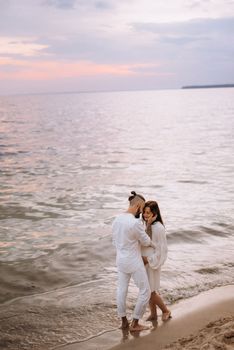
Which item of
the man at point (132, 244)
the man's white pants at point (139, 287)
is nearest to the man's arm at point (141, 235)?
the man at point (132, 244)

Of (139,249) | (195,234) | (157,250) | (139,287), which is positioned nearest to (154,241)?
(157,250)

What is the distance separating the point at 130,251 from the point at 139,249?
17 centimetres

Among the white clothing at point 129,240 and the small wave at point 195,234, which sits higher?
the white clothing at point 129,240

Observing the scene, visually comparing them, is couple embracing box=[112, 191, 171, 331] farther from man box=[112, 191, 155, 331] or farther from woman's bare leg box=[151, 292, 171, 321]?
woman's bare leg box=[151, 292, 171, 321]

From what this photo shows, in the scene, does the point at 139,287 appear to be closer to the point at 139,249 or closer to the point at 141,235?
the point at 139,249

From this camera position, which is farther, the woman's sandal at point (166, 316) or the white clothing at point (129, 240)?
the woman's sandal at point (166, 316)

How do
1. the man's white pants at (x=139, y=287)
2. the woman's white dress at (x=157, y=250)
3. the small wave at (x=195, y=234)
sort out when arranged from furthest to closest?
the small wave at (x=195, y=234), the woman's white dress at (x=157, y=250), the man's white pants at (x=139, y=287)

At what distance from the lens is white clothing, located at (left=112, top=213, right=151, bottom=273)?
21.0 ft

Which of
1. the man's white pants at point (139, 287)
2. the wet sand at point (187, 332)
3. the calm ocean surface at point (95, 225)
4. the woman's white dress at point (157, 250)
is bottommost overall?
the calm ocean surface at point (95, 225)

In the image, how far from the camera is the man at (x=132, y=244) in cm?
642

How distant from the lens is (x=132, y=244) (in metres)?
6.50

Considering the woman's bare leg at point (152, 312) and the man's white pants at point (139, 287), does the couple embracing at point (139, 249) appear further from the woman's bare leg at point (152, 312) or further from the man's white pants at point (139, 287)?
the woman's bare leg at point (152, 312)

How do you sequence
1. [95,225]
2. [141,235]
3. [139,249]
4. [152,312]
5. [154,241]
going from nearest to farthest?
[141,235] < [139,249] < [154,241] < [152,312] < [95,225]

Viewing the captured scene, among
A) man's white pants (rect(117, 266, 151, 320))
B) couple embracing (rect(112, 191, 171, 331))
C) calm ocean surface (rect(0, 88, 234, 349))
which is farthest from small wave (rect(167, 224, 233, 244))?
man's white pants (rect(117, 266, 151, 320))
